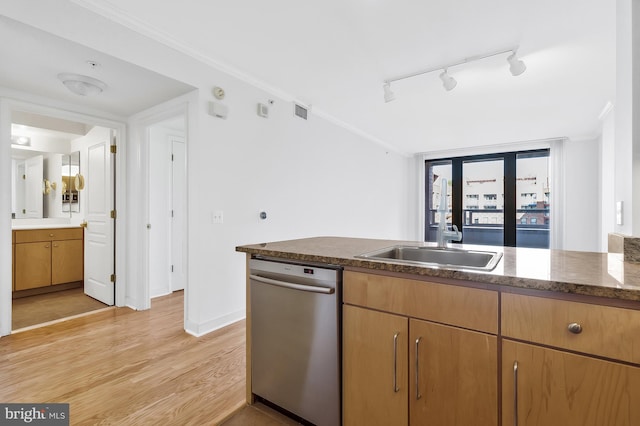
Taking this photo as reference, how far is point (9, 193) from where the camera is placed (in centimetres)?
249

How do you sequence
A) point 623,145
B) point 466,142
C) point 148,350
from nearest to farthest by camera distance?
point 623,145 → point 148,350 → point 466,142

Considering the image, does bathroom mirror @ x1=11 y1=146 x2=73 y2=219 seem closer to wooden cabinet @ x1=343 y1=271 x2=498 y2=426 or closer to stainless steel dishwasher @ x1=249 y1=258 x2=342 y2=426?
stainless steel dishwasher @ x1=249 y1=258 x2=342 y2=426

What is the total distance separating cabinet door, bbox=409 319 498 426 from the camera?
104 cm

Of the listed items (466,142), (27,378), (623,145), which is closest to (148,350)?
(27,378)

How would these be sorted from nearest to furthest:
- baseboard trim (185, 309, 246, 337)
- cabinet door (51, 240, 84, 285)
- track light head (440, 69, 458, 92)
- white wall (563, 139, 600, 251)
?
1. baseboard trim (185, 309, 246, 337)
2. track light head (440, 69, 458, 92)
3. cabinet door (51, 240, 84, 285)
4. white wall (563, 139, 600, 251)

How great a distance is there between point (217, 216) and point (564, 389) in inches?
101

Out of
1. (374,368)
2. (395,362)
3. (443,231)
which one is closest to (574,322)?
(395,362)

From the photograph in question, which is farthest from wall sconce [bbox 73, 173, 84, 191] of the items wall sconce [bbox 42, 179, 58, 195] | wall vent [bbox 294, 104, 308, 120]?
wall vent [bbox 294, 104, 308, 120]

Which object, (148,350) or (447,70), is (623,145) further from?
(148,350)

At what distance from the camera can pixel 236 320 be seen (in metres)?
2.98

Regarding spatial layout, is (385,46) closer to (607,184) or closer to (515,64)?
(515,64)

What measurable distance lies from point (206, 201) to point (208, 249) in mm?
439

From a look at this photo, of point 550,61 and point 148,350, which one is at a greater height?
point 550,61

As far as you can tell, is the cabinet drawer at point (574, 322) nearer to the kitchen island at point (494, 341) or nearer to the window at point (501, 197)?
the kitchen island at point (494, 341)
